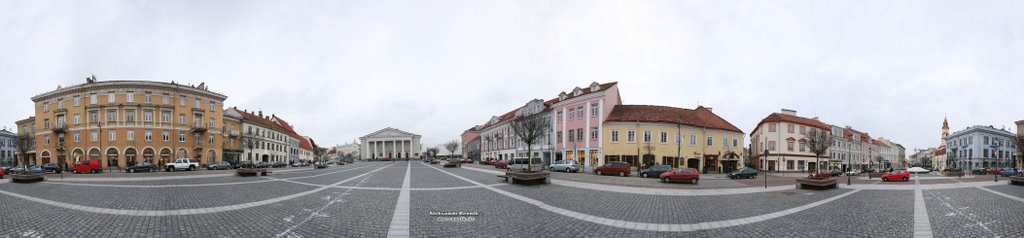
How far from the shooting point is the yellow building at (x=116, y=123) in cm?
5028

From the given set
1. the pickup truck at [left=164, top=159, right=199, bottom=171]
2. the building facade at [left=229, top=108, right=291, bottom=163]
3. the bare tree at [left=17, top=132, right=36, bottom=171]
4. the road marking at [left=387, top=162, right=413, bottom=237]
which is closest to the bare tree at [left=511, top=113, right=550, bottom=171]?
the road marking at [left=387, top=162, right=413, bottom=237]

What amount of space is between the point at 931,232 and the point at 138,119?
67235 millimetres

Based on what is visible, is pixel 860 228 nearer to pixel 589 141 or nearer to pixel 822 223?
pixel 822 223

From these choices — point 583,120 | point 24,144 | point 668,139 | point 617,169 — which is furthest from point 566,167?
point 24,144

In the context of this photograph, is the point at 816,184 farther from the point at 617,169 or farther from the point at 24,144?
the point at 24,144

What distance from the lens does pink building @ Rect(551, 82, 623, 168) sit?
46.6m

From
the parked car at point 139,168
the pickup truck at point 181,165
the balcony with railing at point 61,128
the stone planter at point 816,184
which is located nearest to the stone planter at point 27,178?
the parked car at point 139,168

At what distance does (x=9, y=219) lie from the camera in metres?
10.8

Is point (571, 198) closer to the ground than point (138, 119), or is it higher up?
closer to the ground

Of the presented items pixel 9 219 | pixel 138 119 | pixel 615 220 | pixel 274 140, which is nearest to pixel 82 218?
pixel 9 219

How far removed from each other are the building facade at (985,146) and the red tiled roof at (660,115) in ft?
194

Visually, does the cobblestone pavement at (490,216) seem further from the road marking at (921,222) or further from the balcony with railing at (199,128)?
the balcony with railing at (199,128)

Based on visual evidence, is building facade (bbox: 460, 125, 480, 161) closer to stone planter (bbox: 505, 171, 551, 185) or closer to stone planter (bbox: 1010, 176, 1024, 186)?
stone planter (bbox: 505, 171, 551, 185)

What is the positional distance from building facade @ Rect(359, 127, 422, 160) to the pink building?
9553 cm
